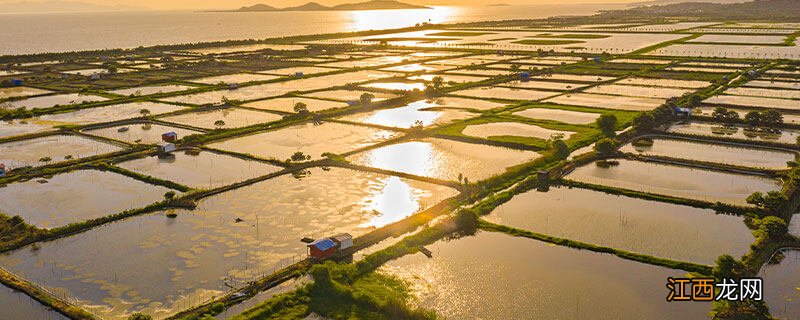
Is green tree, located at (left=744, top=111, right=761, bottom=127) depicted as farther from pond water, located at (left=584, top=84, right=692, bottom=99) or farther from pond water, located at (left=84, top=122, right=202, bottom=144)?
pond water, located at (left=84, top=122, right=202, bottom=144)

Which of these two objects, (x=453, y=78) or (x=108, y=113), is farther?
(x=453, y=78)

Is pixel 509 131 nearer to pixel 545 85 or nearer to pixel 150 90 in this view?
pixel 545 85

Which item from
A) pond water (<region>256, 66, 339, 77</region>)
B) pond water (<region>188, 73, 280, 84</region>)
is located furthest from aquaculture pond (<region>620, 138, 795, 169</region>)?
pond water (<region>256, 66, 339, 77</region>)

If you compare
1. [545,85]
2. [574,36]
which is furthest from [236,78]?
[574,36]

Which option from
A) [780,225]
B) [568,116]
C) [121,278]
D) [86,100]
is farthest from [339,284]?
[86,100]

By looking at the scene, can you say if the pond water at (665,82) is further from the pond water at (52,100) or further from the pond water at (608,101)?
the pond water at (52,100)

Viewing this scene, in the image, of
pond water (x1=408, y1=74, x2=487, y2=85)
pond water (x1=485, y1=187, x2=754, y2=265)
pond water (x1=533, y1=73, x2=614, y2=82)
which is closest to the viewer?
pond water (x1=485, y1=187, x2=754, y2=265)

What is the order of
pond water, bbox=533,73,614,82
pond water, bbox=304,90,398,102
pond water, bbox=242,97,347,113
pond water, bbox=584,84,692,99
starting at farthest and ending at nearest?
pond water, bbox=533,73,614,82 < pond water, bbox=304,90,398,102 < pond water, bbox=584,84,692,99 < pond water, bbox=242,97,347,113
